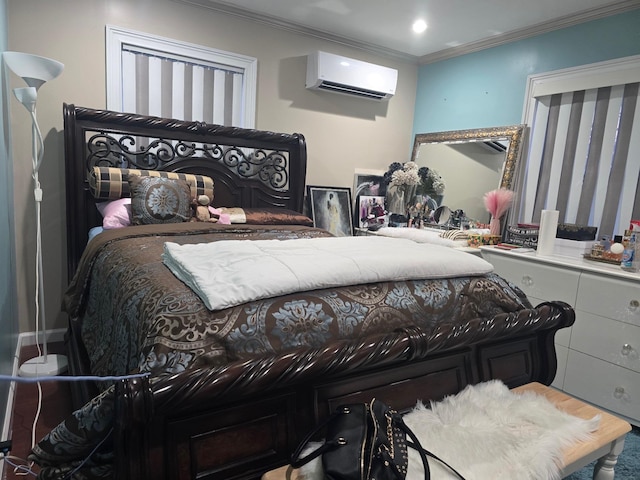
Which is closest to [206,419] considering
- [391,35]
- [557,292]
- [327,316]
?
[327,316]

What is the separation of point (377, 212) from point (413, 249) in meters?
2.12

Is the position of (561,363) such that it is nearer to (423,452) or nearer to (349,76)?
(423,452)

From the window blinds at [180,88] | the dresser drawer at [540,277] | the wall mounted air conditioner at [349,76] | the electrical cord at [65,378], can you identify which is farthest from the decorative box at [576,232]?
the electrical cord at [65,378]

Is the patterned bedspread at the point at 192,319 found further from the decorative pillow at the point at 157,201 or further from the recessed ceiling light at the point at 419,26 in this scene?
the recessed ceiling light at the point at 419,26

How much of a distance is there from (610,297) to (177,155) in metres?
2.70

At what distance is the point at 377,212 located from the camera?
3.72m

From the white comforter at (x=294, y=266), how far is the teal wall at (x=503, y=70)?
2.05 m

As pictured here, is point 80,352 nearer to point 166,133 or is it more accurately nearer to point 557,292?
point 166,133

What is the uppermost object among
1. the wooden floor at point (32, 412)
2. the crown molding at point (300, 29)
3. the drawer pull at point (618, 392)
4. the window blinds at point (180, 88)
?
the crown molding at point (300, 29)

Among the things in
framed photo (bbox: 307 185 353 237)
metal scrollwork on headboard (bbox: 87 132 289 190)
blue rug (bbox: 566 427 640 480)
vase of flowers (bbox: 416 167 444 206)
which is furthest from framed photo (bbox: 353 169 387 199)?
blue rug (bbox: 566 427 640 480)

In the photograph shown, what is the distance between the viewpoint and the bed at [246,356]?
35.0 inches

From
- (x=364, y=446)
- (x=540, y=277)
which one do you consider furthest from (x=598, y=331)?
(x=364, y=446)

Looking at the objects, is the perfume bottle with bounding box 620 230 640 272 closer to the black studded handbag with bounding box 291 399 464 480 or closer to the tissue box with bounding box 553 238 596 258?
the tissue box with bounding box 553 238 596 258

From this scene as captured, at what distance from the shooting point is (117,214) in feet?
7.75
